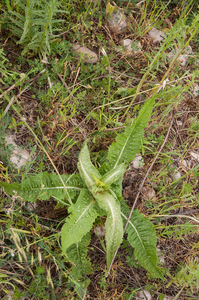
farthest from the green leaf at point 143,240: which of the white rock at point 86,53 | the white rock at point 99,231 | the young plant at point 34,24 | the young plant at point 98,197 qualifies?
the young plant at point 34,24

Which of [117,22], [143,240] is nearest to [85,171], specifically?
[143,240]

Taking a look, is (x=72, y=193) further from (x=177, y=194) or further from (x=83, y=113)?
(x=177, y=194)

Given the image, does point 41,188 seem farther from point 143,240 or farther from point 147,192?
point 147,192

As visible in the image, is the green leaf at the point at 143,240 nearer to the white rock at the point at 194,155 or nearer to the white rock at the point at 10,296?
the white rock at the point at 10,296

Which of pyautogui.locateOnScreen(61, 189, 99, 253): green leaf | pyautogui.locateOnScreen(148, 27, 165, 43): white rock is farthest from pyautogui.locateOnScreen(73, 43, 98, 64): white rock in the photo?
pyautogui.locateOnScreen(61, 189, 99, 253): green leaf

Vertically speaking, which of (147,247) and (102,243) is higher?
(147,247)

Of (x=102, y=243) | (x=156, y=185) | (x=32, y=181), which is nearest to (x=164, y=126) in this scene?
(x=156, y=185)
